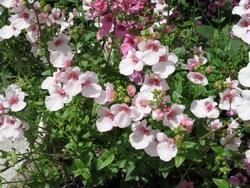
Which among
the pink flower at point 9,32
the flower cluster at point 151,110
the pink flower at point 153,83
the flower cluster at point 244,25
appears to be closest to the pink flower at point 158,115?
the flower cluster at point 151,110

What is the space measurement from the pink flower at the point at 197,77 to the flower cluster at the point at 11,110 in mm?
706

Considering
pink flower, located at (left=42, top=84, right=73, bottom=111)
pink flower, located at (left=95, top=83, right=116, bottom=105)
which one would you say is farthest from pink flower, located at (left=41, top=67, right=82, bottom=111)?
pink flower, located at (left=95, top=83, right=116, bottom=105)

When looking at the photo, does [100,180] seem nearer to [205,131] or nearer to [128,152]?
[128,152]

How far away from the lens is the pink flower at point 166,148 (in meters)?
2.25

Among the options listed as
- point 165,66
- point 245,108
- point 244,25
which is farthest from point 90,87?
point 244,25

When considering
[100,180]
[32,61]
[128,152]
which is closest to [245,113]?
[128,152]

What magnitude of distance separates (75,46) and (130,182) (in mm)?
719

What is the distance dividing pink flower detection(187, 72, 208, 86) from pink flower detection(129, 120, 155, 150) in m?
0.29

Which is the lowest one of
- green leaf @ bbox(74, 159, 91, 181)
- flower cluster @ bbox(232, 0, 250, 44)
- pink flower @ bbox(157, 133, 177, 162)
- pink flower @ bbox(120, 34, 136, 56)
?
green leaf @ bbox(74, 159, 91, 181)

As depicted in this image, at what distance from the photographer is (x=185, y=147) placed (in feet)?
7.57

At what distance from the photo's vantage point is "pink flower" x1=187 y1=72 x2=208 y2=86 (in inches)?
94.6

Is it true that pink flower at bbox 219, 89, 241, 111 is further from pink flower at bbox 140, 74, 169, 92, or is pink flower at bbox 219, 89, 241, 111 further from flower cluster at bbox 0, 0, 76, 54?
flower cluster at bbox 0, 0, 76, 54

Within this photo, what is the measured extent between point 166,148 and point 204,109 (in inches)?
9.6

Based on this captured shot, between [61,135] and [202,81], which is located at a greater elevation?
[202,81]
